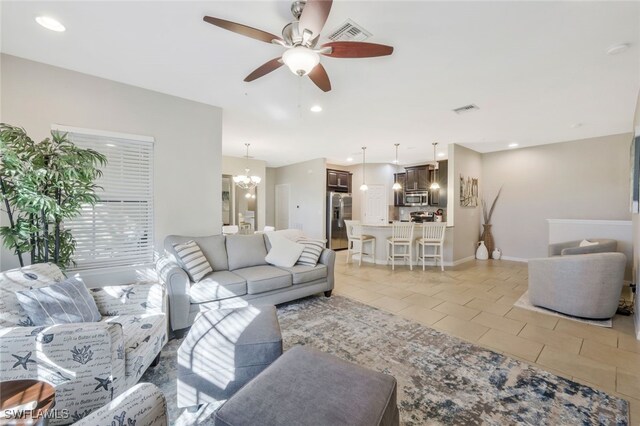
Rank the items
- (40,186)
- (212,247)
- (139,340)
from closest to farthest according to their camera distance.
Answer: (139,340), (40,186), (212,247)

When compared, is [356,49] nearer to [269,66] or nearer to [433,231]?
[269,66]

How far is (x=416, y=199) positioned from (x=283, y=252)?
5689 millimetres

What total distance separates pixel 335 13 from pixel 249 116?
254 centimetres

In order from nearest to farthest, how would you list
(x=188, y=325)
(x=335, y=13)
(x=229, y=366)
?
(x=229, y=366) < (x=335, y=13) < (x=188, y=325)

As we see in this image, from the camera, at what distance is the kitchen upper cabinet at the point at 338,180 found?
805 cm

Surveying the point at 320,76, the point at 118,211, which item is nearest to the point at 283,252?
the point at 118,211

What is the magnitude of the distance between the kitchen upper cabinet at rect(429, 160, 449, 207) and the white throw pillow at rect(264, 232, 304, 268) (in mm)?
5472

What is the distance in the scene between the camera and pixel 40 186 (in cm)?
212

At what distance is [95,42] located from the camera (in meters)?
2.31

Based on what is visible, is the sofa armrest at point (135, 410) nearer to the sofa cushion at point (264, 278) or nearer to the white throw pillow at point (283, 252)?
the sofa cushion at point (264, 278)

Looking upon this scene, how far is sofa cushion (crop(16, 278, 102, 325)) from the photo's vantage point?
5.29ft

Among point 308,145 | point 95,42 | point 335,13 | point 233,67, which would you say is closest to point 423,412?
point 335,13

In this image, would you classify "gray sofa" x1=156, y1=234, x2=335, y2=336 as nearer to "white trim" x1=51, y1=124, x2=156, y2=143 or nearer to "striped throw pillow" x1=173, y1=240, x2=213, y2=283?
"striped throw pillow" x1=173, y1=240, x2=213, y2=283

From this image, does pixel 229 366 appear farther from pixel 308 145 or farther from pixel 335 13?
pixel 308 145
